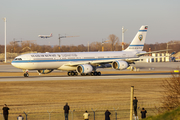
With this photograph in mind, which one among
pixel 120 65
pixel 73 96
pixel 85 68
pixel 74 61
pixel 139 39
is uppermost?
pixel 139 39

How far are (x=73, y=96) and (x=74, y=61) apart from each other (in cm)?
2681

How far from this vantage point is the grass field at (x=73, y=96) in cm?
3055

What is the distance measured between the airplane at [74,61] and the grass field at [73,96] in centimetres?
1016

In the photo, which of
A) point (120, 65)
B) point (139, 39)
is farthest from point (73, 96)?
point (139, 39)

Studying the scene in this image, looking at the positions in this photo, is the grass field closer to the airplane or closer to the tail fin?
the airplane

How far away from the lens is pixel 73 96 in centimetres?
3744

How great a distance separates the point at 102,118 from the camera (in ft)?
79.7

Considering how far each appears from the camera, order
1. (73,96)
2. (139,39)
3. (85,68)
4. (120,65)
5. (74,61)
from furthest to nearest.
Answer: (139,39), (74,61), (120,65), (85,68), (73,96)

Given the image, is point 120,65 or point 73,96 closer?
point 73,96

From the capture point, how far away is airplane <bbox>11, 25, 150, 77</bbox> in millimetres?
59125

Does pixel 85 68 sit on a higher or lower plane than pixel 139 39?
lower

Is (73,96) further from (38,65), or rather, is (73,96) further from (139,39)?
(139,39)

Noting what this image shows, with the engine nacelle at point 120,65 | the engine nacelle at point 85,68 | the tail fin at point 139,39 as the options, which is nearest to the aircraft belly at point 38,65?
the engine nacelle at point 85,68

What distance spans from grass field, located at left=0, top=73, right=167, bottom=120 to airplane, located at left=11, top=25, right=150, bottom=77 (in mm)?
10156
